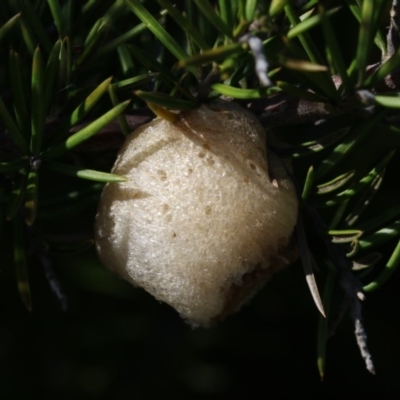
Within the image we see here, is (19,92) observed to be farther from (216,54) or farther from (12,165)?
(216,54)

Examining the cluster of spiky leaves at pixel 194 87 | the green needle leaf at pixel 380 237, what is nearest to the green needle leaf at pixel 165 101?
the cluster of spiky leaves at pixel 194 87

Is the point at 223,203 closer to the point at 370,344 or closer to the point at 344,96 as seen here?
the point at 344,96

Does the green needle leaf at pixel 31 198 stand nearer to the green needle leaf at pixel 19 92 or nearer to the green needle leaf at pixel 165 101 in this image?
the green needle leaf at pixel 19 92

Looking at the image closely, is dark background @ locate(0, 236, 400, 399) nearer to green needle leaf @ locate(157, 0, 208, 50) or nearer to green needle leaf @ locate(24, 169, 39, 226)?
green needle leaf @ locate(24, 169, 39, 226)

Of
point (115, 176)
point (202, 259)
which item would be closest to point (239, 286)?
point (202, 259)

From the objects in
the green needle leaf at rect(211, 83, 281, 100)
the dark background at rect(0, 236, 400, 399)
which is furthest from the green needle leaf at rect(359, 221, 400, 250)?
the dark background at rect(0, 236, 400, 399)

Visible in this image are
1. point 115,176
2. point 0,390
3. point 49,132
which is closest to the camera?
point 115,176

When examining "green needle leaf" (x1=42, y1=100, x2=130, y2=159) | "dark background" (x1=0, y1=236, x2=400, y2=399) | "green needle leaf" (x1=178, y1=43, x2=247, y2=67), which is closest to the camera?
"green needle leaf" (x1=178, y1=43, x2=247, y2=67)
